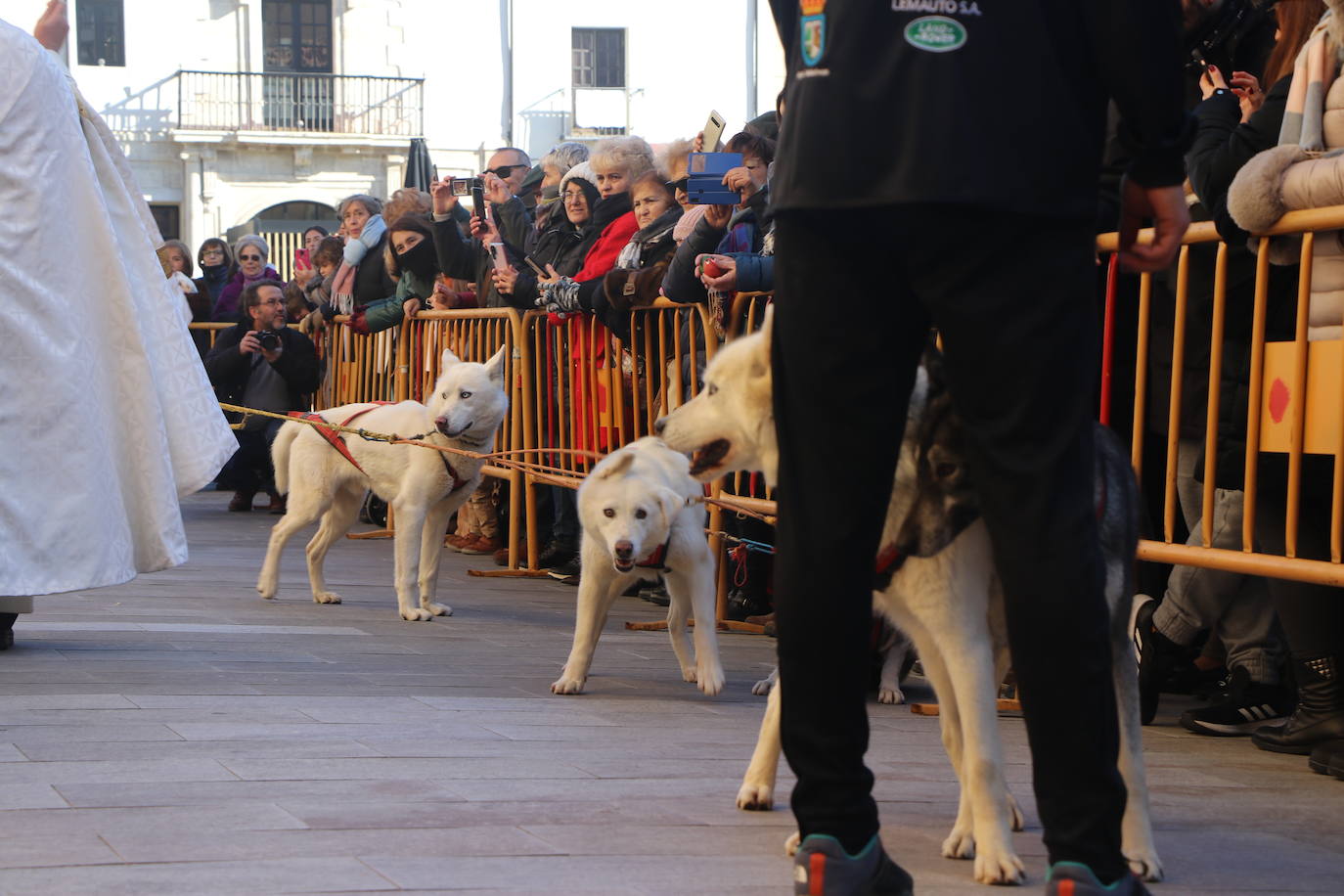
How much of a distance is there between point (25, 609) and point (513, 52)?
35.0m

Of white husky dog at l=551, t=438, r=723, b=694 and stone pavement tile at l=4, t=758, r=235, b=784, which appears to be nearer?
stone pavement tile at l=4, t=758, r=235, b=784

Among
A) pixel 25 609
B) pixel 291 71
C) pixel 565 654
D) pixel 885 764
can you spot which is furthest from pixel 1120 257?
pixel 291 71

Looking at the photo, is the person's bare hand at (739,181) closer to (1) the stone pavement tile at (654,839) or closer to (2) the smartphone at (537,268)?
(2) the smartphone at (537,268)

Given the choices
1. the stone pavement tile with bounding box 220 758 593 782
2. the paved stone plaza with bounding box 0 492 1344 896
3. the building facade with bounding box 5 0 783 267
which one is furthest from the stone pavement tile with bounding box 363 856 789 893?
A: the building facade with bounding box 5 0 783 267

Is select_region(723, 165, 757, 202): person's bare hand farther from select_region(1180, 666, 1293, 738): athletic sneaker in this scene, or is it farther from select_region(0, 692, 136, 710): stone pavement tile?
select_region(0, 692, 136, 710): stone pavement tile

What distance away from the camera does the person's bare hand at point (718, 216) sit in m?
7.32

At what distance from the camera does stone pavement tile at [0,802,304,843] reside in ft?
10.7

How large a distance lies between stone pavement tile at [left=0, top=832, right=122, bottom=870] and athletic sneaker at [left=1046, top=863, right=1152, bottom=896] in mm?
1653

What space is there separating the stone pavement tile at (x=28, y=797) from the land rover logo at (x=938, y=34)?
2.32m

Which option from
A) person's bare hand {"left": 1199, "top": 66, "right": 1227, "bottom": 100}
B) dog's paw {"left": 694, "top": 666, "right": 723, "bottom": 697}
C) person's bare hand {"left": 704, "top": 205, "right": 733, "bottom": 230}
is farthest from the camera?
person's bare hand {"left": 704, "top": 205, "right": 733, "bottom": 230}

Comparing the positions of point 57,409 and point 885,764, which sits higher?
point 57,409

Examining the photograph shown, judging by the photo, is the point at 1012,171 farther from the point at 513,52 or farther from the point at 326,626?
the point at 513,52

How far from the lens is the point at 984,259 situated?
255cm

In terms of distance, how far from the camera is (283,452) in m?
9.05
